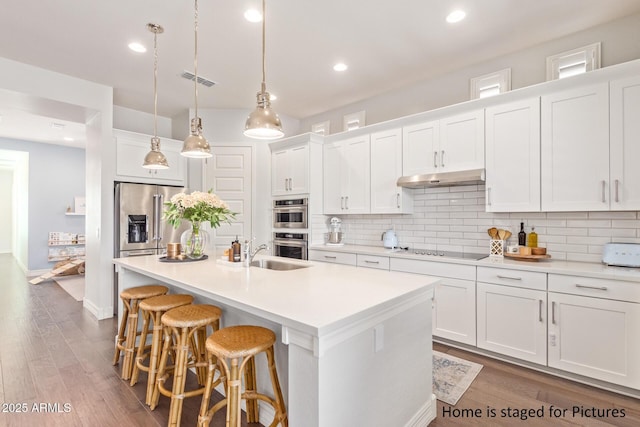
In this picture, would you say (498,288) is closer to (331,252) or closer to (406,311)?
(406,311)

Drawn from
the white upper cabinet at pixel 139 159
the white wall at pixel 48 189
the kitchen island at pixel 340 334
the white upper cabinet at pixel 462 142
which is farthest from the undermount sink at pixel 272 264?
the white wall at pixel 48 189

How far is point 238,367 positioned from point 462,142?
114 inches

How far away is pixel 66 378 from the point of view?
8.30ft

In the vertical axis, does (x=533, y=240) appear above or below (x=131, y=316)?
above

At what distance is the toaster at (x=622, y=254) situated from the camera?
2.45 m

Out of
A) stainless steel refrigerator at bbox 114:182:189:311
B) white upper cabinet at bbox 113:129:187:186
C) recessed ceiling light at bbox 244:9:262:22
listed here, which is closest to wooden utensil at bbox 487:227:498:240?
recessed ceiling light at bbox 244:9:262:22

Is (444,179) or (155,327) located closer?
(155,327)

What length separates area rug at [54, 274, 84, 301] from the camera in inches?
205

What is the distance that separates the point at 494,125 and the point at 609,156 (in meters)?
0.90

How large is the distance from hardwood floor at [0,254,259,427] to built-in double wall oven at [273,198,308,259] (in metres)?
2.25

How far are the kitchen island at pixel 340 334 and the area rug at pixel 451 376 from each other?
335 mm

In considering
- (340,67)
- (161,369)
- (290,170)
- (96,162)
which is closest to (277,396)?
(161,369)

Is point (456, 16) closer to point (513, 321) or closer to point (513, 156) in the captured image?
point (513, 156)

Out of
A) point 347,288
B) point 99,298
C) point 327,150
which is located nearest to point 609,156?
point 347,288
